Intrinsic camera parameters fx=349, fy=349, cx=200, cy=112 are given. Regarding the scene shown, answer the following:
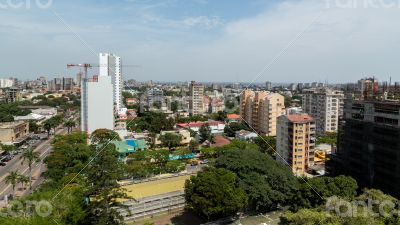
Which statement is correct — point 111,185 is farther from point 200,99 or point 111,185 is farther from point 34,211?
point 200,99

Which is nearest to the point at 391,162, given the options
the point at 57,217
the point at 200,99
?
the point at 57,217

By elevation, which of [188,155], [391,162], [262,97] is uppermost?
[262,97]

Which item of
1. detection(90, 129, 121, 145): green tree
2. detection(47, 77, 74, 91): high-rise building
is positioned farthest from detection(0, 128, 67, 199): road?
detection(47, 77, 74, 91): high-rise building

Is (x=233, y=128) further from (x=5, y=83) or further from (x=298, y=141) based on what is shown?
(x=5, y=83)

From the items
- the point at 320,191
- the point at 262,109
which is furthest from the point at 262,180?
the point at 262,109

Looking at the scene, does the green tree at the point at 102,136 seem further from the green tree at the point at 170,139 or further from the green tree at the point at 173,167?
the green tree at the point at 173,167

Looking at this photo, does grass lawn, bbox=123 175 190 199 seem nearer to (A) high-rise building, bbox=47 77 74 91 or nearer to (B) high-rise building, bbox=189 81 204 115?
(B) high-rise building, bbox=189 81 204 115

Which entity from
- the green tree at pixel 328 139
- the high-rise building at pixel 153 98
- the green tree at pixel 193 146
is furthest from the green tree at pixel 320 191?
the high-rise building at pixel 153 98

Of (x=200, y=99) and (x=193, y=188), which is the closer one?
(x=193, y=188)
